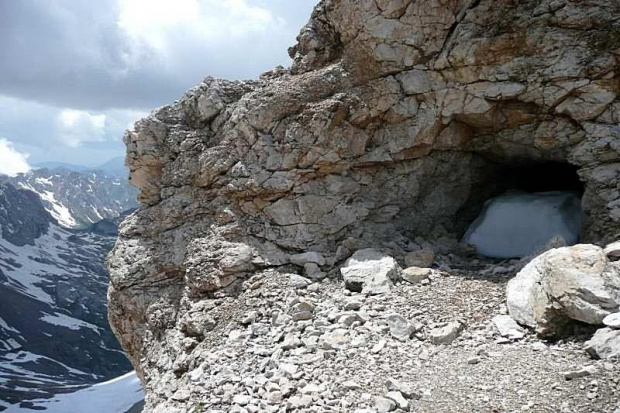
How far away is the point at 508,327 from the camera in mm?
9344

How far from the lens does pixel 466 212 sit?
701 inches

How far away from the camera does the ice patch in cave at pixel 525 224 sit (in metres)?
14.6

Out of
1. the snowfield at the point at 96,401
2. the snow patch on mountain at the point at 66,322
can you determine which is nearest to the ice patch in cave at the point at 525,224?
the snowfield at the point at 96,401

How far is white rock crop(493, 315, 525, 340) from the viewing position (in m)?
9.05

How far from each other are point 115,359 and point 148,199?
148 meters

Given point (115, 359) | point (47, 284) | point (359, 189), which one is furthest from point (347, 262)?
point (47, 284)

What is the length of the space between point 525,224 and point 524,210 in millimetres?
627

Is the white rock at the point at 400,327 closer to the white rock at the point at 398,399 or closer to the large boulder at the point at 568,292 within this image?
the white rock at the point at 398,399

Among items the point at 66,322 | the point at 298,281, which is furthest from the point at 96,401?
the point at 298,281

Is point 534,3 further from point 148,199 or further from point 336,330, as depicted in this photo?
point 148,199

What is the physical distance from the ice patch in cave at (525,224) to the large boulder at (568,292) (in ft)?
17.5

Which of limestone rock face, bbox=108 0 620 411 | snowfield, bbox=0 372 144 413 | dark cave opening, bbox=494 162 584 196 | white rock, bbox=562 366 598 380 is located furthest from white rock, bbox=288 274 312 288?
snowfield, bbox=0 372 144 413

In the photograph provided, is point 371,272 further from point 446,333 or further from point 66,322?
point 66,322

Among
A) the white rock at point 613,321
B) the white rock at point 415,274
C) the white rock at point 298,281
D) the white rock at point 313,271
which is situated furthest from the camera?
the white rock at point 313,271
